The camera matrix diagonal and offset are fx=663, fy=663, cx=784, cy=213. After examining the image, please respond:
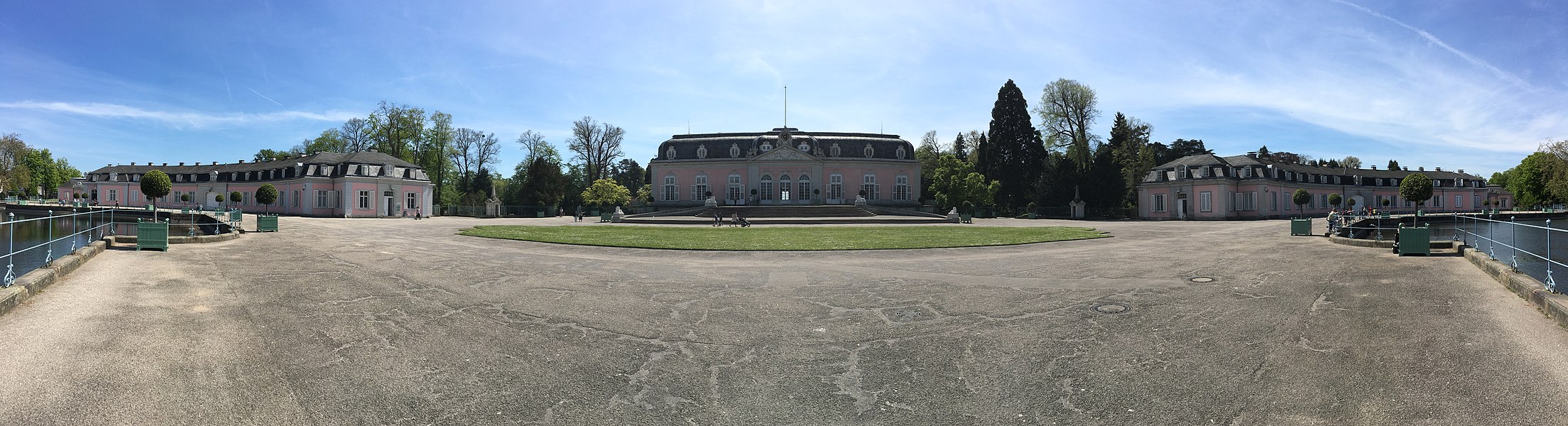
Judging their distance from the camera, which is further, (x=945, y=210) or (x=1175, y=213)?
(x=945, y=210)

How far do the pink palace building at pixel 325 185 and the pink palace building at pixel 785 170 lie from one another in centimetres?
2221

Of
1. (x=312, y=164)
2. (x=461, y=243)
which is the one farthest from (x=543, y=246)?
(x=312, y=164)

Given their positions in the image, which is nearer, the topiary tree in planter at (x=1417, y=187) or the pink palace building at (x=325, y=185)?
the topiary tree in planter at (x=1417, y=187)

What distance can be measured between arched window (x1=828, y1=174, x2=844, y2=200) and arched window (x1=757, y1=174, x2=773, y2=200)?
5641 mm

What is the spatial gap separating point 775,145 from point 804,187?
16.2 feet

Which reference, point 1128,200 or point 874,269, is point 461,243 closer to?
point 874,269

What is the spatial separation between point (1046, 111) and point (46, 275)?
67207 mm

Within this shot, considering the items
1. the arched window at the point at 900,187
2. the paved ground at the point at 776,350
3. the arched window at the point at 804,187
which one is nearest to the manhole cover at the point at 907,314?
the paved ground at the point at 776,350

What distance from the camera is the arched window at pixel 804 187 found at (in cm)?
6412

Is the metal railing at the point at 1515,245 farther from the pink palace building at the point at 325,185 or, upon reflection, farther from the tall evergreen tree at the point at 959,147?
the pink palace building at the point at 325,185

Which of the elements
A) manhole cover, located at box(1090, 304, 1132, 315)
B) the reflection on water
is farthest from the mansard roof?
manhole cover, located at box(1090, 304, 1132, 315)

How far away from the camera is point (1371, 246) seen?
61.4 ft

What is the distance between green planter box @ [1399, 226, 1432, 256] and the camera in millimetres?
15281

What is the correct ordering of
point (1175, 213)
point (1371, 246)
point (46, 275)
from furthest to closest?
point (1175, 213), point (1371, 246), point (46, 275)
